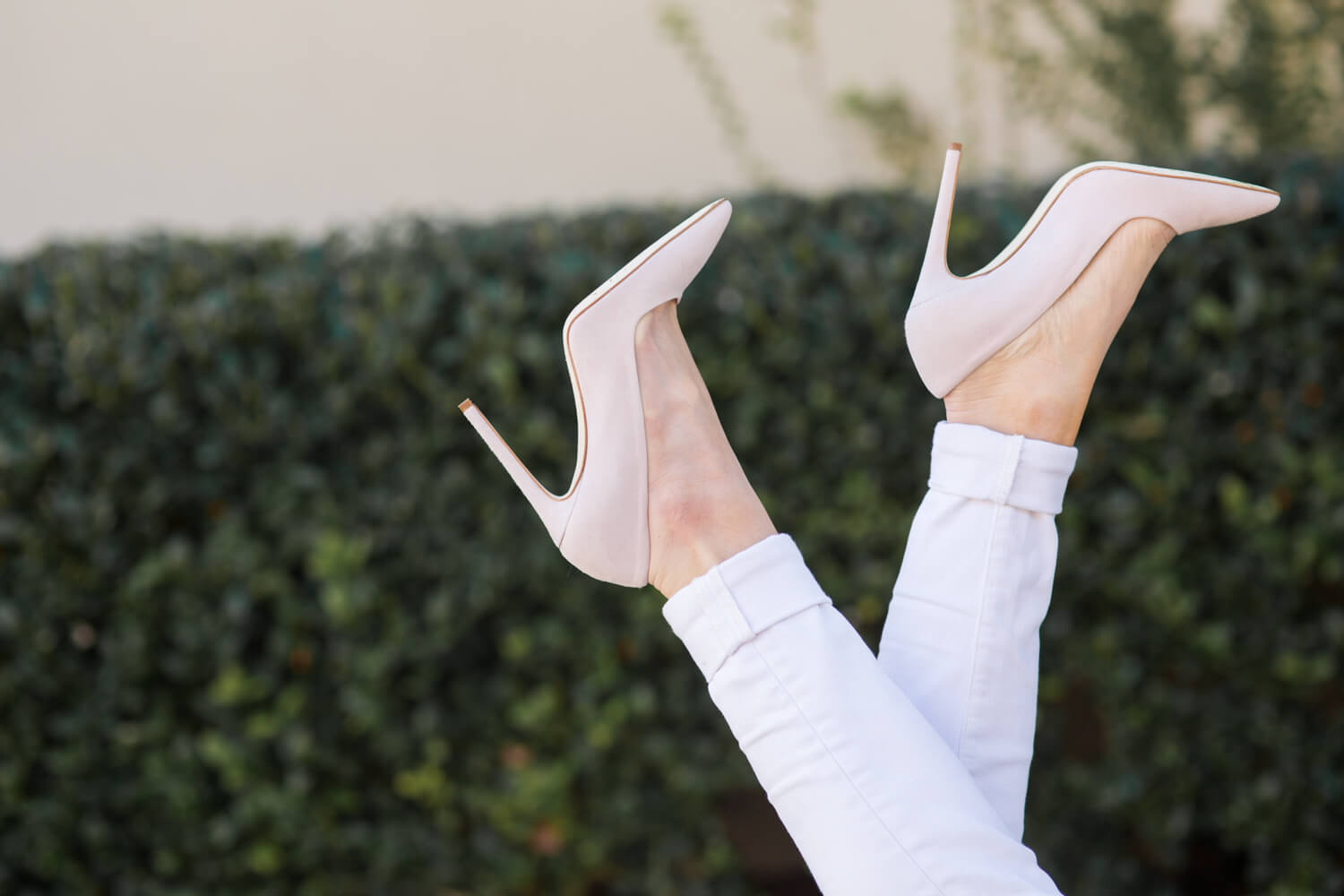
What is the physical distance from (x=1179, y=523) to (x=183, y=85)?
3280 millimetres

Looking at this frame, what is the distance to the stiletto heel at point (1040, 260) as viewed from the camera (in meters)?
1.42

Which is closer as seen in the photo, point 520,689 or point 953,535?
point 953,535

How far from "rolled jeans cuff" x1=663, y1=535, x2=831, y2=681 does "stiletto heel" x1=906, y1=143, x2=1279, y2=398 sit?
0.37 metres

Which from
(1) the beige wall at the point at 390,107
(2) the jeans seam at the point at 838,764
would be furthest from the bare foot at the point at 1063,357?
(1) the beige wall at the point at 390,107

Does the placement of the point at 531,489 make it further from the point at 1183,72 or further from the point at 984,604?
the point at 1183,72

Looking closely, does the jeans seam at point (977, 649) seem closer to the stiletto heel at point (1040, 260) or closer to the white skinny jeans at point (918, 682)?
the white skinny jeans at point (918, 682)

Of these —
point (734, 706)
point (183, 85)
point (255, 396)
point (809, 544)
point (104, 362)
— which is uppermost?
point (183, 85)

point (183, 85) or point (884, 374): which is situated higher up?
point (183, 85)

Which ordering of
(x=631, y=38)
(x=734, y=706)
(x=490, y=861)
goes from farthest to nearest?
(x=631, y=38) → (x=490, y=861) → (x=734, y=706)

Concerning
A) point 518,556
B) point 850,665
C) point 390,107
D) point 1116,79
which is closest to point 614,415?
point 850,665

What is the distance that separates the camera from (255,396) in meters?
2.42

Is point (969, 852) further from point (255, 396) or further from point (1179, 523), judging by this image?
point (255, 396)

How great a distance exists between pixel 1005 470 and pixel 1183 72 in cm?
236

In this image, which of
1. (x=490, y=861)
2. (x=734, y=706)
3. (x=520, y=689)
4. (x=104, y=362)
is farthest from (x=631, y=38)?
(x=734, y=706)
